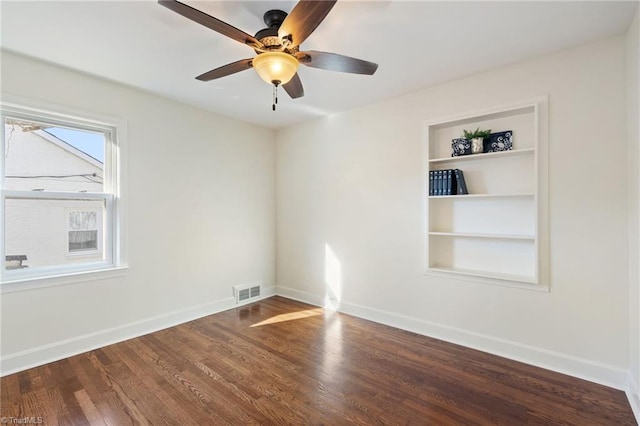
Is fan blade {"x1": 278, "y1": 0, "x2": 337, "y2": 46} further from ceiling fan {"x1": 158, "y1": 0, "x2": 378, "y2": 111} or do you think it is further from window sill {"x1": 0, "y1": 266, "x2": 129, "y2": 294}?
window sill {"x1": 0, "y1": 266, "x2": 129, "y2": 294}

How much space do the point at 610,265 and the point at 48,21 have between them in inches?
171

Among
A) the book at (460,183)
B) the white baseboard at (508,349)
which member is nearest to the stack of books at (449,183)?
the book at (460,183)

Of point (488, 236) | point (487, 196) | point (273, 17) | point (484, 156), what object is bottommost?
point (488, 236)

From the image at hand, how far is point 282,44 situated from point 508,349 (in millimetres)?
3039

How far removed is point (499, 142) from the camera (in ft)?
9.00

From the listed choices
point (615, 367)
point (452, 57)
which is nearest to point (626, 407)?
point (615, 367)

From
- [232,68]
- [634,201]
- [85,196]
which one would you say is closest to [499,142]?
[634,201]

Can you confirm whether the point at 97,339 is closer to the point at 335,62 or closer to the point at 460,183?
the point at 335,62

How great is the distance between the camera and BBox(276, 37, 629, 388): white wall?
7.42 ft

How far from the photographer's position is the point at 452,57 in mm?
2518

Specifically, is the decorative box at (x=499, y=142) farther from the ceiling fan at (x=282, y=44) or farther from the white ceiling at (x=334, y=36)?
the ceiling fan at (x=282, y=44)

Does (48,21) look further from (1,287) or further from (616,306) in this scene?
(616,306)

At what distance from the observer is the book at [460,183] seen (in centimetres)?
291

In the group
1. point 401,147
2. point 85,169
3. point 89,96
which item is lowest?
point 85,169
